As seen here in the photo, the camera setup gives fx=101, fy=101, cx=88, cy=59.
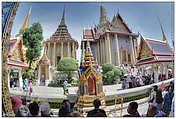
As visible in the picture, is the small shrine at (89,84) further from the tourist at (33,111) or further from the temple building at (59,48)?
the temple building at (59,48)

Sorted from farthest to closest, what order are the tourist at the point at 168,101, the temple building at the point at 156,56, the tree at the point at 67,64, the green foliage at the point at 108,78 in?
the tree at the point at 67,64
the green foliage at the point at 108,78
the temple building at the point at 156,56
the tourist at the point at 168,101

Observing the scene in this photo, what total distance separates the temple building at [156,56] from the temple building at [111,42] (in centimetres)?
120

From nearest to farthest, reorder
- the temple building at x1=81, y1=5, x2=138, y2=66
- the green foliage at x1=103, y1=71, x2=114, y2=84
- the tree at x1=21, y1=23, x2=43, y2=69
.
→ the green foliage at x1=103, y1=71, x2=114, y2=84, the tree at x1=21, y1=23, x2=43, y2=69, the temple building at x1=81, y1=5, x2=138, y2=66

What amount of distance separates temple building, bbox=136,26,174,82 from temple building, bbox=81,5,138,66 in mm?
1202

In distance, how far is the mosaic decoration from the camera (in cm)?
150

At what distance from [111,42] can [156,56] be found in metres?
5.63

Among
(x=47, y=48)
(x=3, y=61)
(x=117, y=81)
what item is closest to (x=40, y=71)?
(x=47, y=48)

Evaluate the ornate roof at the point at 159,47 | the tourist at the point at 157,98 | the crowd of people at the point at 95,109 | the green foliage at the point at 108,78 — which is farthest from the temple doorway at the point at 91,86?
the ornate roof at the point at 159,47

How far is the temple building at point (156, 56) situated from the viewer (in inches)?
89.0

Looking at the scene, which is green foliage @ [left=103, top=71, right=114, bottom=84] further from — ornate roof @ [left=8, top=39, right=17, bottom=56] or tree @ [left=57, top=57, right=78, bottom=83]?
ornate roof @ [left=8, top=39, right=17, bottom=56]

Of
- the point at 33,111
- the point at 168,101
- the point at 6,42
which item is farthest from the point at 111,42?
the point at 33,111

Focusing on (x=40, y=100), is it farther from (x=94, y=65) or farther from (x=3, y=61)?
(x=94, y=65)

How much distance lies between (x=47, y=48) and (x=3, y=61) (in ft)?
7.74

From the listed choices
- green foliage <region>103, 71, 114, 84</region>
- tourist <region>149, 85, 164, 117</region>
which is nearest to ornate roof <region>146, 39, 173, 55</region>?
tourist <region>149, 85, 164, 117</region>
